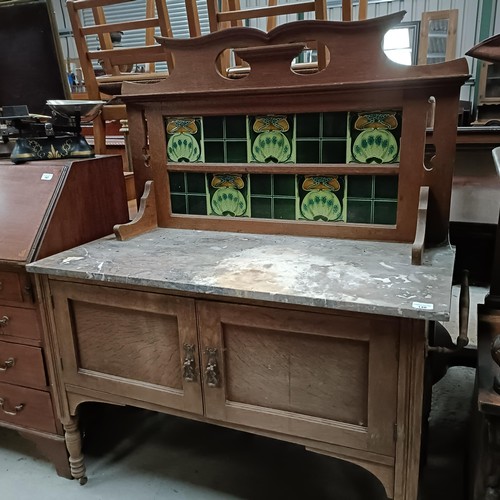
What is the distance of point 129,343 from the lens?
4.45 feet

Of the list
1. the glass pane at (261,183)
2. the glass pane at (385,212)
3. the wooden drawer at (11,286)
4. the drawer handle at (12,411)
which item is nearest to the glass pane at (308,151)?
the glass pane at (261,183)

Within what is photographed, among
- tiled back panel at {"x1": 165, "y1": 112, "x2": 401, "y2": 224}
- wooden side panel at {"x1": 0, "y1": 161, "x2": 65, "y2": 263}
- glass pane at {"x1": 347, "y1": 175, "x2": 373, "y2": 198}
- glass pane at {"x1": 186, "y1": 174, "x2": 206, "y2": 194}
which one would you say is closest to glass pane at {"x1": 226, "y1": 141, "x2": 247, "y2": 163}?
tiled back panel at {"x1": 165, "y1": 112, "x2": 401, "y2": 224}

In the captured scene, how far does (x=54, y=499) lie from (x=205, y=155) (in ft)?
3.95

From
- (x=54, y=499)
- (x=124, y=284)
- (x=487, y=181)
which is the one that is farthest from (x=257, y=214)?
(x=487, y=181)

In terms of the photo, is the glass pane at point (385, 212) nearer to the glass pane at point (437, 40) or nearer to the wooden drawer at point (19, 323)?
the wooden drawer at point (19, 323)

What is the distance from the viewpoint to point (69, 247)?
1.52m

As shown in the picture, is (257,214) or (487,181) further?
(487,181)

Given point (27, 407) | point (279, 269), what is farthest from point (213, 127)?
point (27, 407)

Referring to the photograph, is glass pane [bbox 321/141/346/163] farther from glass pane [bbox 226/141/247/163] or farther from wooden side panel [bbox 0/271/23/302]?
wooden side panel [bbox 0/271/23/302]

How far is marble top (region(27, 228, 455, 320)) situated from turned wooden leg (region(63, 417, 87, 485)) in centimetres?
54

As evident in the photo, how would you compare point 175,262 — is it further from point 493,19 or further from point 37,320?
point 493,19

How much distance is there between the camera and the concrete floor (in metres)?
1.56

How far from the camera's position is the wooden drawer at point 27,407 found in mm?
1549

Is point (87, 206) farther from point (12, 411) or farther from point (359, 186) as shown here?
point (359, 186)
